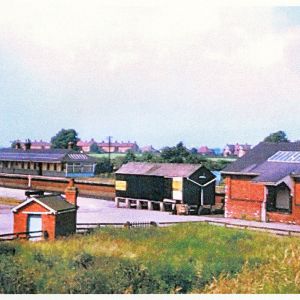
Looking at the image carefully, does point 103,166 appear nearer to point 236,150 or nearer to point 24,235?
point 24,235

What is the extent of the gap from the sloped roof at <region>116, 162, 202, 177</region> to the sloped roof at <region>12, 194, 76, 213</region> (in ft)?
1.67

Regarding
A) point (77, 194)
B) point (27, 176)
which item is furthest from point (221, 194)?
point (27, 176)

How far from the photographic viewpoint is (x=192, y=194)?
6387mm

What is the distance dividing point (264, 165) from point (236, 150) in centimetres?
44

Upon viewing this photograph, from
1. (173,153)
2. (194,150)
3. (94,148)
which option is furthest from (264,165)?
(94,148)

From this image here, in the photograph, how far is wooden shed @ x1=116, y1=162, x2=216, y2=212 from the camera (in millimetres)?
6328

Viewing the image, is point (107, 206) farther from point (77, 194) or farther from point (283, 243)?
point (283, 243)

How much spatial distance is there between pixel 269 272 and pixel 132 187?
1355 millimetres

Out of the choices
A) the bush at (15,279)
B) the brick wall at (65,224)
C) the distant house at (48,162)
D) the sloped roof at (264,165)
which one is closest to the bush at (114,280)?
the bush at (15,279)

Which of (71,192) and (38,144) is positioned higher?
(38,144)

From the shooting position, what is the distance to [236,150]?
6.34 m

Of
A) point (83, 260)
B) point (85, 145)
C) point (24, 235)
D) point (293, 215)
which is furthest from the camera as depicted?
point (293, 215)

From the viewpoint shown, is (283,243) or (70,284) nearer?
(70,284)

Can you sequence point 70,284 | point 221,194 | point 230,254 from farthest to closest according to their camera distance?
point 221,194
point 230,254
point 70,284
